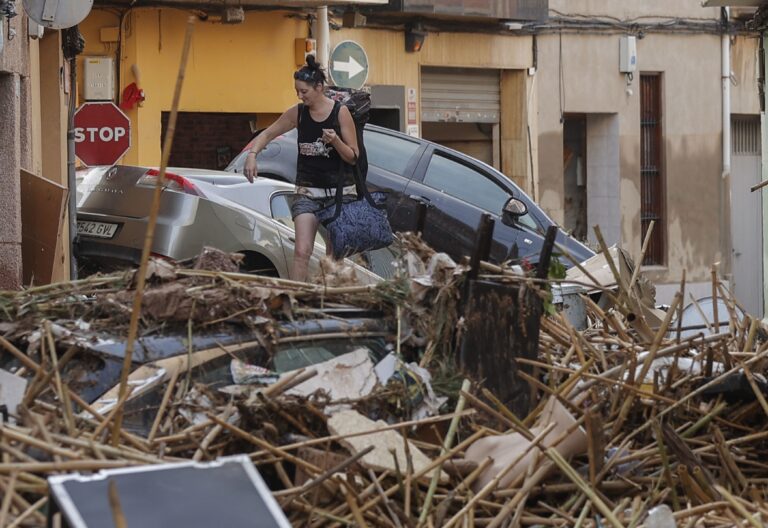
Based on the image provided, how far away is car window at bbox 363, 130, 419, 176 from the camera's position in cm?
1368

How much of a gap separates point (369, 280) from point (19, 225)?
6.02 meters

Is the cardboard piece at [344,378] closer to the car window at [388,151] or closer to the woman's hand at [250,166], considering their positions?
the woman's hand at [250,166]

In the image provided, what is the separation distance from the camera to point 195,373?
5.05 metres

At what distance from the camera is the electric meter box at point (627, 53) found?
2442cm

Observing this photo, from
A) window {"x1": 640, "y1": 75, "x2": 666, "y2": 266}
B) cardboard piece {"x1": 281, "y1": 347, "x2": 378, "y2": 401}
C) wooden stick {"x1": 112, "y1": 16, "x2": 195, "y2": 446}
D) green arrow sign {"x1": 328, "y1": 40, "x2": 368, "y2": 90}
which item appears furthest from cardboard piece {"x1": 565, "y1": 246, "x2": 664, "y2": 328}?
window {"x1": 640, "y1": 75, "x2": 666, "y2": 266}

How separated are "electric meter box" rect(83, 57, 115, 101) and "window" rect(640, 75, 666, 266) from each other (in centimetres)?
1041

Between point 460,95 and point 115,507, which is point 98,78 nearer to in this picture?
point 460,95

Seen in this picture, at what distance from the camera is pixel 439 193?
539 inches

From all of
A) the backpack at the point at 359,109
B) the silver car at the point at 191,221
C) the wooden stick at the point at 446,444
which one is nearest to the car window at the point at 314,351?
the wooden stick at the point at 446,444

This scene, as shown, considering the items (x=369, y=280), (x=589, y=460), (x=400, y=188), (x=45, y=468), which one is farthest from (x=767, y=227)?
(x=45, y=468)

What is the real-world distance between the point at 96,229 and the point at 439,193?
327 centimetres

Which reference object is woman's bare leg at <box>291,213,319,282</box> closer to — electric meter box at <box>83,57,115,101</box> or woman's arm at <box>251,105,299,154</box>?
woman's arm at <box>251,105,299,154</box>

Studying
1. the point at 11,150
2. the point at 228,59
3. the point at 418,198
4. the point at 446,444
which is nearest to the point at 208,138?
the point at 228,59

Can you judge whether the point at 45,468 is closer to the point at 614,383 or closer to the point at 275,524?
the point at 275,524
